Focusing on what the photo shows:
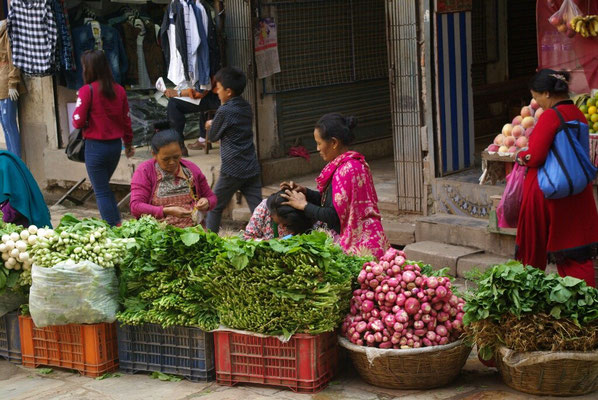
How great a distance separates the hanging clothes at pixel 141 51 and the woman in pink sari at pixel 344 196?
6.16 metres

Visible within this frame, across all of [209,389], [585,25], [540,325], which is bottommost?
[209,389]

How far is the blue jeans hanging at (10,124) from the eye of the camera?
11.5 metres

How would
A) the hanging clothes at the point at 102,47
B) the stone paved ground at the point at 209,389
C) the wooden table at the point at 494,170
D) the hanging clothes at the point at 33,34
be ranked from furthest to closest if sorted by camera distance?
the hanging clothes at the point at 102,47 → the hanging clothes at the point at 33,34 → the wooden table at the point at 494,170 → the stone paved ground at the point at 209,389

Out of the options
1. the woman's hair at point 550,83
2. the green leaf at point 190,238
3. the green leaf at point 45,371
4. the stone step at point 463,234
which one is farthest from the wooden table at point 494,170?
the green leaf at point 45,371

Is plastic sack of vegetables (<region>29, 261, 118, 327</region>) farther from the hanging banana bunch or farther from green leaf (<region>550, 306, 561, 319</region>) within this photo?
the hanging banana bunch

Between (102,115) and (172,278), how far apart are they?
139 inches

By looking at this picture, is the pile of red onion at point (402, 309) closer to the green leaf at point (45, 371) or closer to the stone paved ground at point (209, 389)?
the stone paved ground at point (209, 389)

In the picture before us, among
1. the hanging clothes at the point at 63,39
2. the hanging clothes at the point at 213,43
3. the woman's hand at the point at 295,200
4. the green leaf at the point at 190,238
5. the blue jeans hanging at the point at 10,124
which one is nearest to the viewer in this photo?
the green leaf at the point at 190,238

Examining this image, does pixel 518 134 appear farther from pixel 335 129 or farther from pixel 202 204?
pixel 202 204

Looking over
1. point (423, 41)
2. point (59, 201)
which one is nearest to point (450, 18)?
point (423, 41)

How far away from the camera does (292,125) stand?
1074 centimetres

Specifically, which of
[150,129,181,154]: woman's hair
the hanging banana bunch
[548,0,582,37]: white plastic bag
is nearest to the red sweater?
[150,129,181,154]: woman's hair

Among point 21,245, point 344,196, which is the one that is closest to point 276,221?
point 344,196

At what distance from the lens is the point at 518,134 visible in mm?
7770
